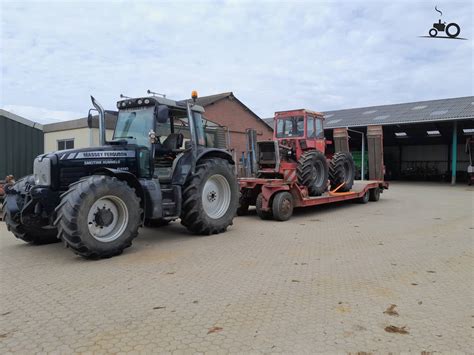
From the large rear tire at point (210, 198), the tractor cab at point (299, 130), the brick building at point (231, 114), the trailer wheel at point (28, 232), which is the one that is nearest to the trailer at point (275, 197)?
the tractor cab at point (299, 130)

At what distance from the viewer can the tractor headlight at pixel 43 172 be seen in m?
6.03

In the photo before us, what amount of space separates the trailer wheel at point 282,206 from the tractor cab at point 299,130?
5.62 feet

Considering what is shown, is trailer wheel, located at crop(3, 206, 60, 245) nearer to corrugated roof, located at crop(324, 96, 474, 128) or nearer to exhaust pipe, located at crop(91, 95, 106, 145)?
exhaust pipe, located at crop(91, 95, 106, 145)

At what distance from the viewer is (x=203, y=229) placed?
25.2 feet

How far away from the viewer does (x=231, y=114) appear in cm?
A: 2575

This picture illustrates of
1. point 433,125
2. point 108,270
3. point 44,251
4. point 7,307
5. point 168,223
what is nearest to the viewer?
point 7,307

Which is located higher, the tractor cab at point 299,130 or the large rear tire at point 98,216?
the tractor cab at point 299,130

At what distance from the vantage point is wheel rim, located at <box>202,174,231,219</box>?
8.06 metres

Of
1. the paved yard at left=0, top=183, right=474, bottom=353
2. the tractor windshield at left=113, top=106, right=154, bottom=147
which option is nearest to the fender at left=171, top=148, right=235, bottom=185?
the tractor windshield at left=113, top=106, right=154, bottom=147

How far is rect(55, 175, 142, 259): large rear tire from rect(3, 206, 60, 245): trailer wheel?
1457 millimetres

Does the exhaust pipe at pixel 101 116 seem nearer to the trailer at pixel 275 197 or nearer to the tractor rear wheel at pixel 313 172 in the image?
the trailer at pixel 275 197

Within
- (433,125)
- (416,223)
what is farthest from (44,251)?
(433,125)

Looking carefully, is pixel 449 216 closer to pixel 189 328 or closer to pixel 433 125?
pixel 189 328

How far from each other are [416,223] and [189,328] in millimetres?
7459
